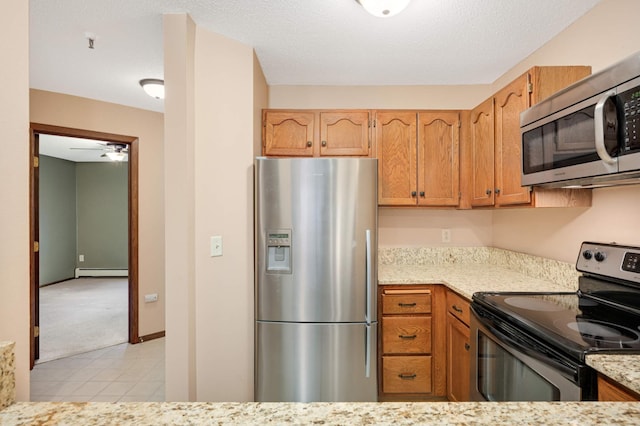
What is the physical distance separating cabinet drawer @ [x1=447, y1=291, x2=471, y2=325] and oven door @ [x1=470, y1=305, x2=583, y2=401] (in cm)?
17

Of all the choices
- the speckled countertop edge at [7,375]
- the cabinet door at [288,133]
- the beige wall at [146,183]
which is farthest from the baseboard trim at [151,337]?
the speckled countertop edge at [7,375]

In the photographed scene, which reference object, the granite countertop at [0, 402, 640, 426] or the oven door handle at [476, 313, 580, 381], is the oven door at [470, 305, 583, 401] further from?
the granite countertop at [0, 402, 640, 426]

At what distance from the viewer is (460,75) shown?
263cm

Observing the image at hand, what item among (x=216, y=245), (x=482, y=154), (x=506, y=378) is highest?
(x=482, y=154)

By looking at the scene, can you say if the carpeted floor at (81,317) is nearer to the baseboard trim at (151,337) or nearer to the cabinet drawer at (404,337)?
the baseboard trim at (151,337)

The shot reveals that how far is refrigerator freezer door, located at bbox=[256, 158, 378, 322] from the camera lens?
6.62 feet

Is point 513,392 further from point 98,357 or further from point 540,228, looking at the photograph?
point 98,357

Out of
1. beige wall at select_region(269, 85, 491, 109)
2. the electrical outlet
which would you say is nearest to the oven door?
beige wall at select_region(269, 85, 491, 109)

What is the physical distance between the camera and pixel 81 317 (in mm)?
4164

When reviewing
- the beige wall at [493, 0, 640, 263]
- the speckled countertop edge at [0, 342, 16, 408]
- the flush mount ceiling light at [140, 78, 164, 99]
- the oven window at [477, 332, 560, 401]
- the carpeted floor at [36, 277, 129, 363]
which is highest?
the flush mount ceiling light at [140, 78, 164, 99]

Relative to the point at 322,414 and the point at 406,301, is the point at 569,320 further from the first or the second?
the point at 322,414

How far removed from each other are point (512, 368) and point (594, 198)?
1.09 meters

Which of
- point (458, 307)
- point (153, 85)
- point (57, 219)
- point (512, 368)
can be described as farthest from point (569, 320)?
point (57, 219)

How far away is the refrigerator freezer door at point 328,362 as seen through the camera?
2018mm
